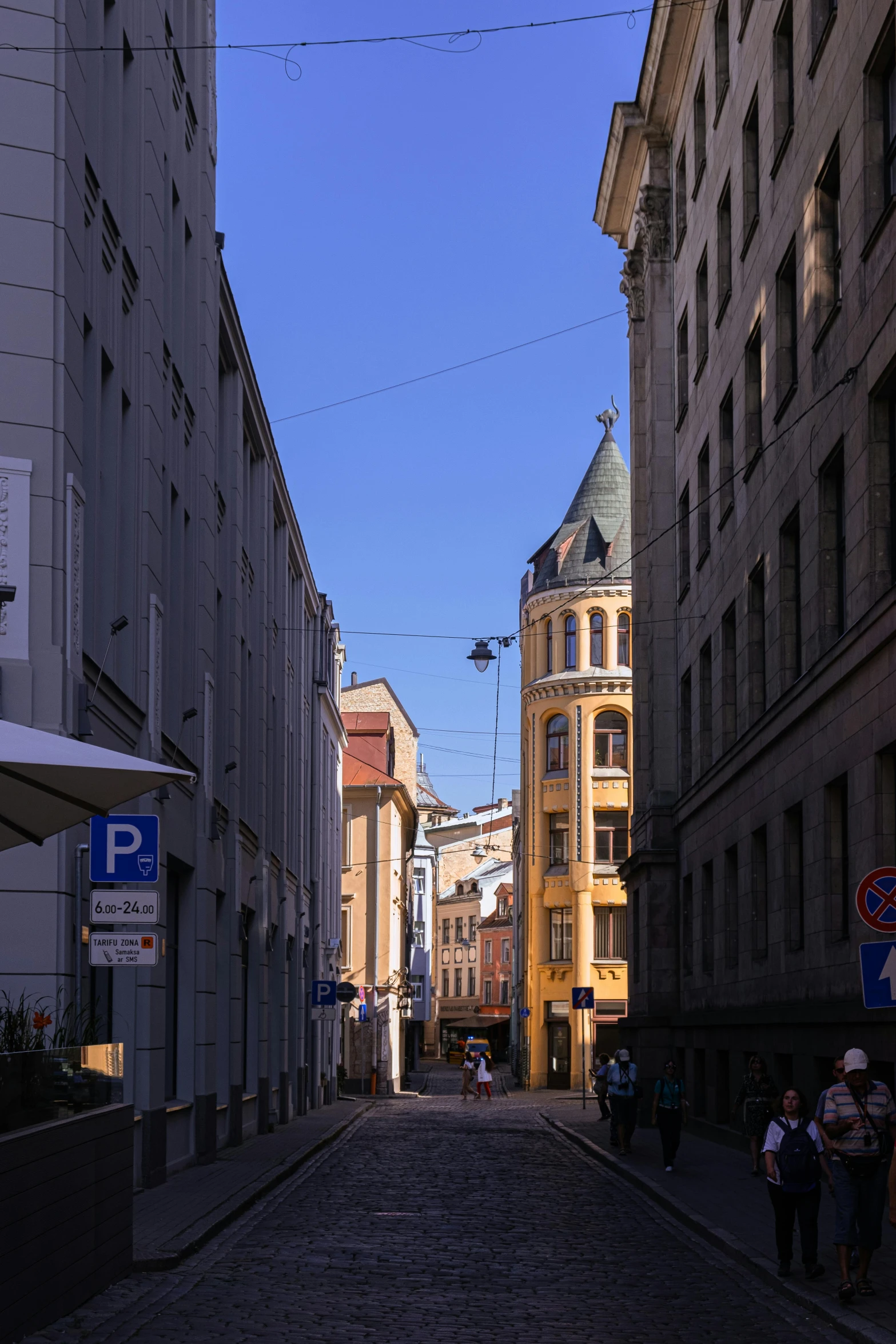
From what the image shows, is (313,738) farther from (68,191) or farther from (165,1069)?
(68,191)

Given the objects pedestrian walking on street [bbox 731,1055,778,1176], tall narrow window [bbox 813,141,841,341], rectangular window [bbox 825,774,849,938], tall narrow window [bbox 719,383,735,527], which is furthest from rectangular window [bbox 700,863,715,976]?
tall narrow window [bbox 813,141,841,341]

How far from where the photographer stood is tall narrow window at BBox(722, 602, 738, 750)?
31.4m

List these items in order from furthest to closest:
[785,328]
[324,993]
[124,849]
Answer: [324,993] → [785,328] → [124,849]

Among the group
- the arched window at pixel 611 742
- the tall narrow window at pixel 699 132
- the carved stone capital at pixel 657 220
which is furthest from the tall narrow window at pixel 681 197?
the arched window at pixel 611 742

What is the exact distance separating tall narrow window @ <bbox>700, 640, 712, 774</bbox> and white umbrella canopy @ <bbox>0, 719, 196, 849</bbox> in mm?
24793

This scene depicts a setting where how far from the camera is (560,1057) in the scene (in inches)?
2702

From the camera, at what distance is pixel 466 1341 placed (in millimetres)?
10578

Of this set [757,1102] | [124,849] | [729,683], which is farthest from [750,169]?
[124,849]

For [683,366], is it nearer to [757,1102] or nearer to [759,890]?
[759,890]

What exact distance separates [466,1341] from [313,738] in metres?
38.3

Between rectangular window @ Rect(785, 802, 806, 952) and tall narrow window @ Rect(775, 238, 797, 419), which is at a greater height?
tall narrow window @ Rect(775, 238, 797, 419)

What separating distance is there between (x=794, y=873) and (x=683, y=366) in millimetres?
16966

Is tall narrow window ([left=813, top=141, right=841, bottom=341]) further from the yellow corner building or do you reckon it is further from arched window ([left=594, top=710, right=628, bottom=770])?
arched window ([left=594, top=710, right=628, bottom=770])

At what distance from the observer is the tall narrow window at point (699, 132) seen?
36.5 m
